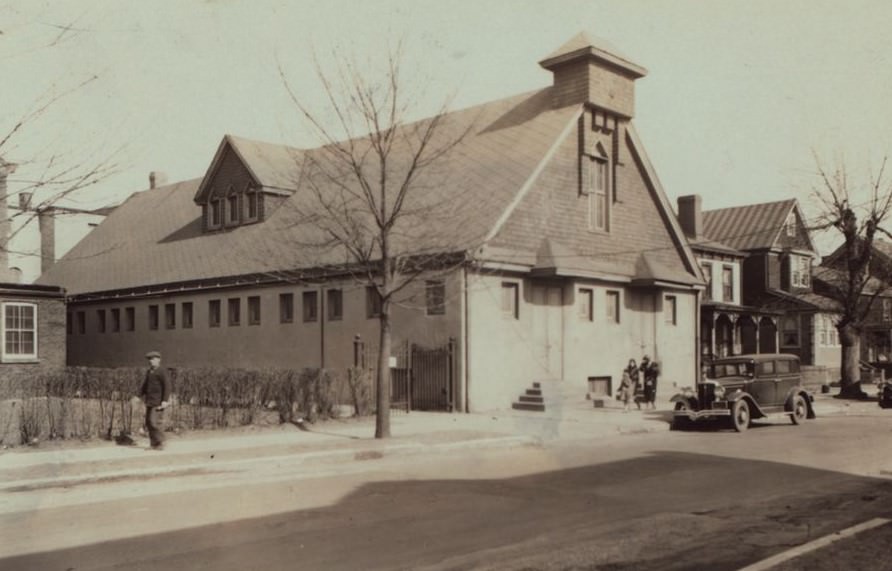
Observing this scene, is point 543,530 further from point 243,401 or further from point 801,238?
point 801,238

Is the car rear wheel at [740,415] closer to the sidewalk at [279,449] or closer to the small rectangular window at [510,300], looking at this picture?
the sidewalk at [279,449]

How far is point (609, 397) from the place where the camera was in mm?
29391

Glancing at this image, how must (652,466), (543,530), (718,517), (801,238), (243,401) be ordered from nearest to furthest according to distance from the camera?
(543,530)
(718,517)
(652,466)
(243,401)
(801,238)

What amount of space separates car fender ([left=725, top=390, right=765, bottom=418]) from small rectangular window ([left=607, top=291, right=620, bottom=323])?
360 inches

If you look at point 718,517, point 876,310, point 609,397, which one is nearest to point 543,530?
point 718,517

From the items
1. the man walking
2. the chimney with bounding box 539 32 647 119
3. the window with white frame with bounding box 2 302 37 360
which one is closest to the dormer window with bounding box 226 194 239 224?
the window with white frame with bounding box 2 302 37 360

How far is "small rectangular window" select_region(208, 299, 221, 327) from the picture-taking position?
33.7 m

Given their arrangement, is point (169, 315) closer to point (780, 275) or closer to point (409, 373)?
point (409, 373)

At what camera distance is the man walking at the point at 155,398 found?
1580 cm

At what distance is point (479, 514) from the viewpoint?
9891mm

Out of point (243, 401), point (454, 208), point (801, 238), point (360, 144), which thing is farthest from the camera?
point (801, 238)

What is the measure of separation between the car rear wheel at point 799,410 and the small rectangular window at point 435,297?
10077 millimetres

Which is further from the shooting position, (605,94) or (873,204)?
(873,204)

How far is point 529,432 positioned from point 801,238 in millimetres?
37519
